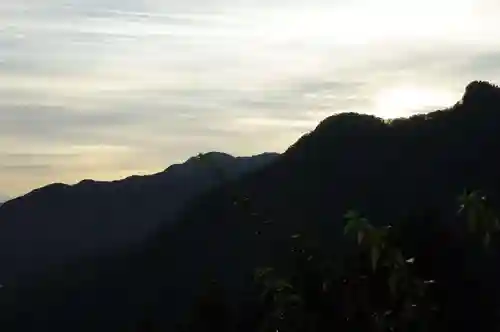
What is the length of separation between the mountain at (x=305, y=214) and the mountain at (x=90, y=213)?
114 ft

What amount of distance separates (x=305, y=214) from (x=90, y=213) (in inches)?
3026

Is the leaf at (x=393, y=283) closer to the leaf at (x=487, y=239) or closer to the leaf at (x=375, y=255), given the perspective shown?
the leaf at (x=375, y=255)

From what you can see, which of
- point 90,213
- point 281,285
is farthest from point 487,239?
point 90,213

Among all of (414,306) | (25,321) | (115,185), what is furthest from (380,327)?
(115,185)

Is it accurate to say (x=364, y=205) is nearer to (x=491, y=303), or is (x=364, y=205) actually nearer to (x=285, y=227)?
(x=285, y=227)

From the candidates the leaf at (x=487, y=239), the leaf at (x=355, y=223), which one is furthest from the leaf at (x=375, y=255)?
the leaf at (x=487, y=239)

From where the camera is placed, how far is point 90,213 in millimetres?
147875

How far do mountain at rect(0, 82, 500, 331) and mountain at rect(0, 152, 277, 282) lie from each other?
34.7 meters

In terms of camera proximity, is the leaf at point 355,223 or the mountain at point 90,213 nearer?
the leaf at point 355,223

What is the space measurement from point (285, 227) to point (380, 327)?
36.8 metres

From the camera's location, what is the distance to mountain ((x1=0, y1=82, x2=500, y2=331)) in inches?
2457

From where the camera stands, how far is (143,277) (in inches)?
3506

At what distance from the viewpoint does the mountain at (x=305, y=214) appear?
205ft

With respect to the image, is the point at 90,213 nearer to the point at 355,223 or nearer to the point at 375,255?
the point at 355,223
